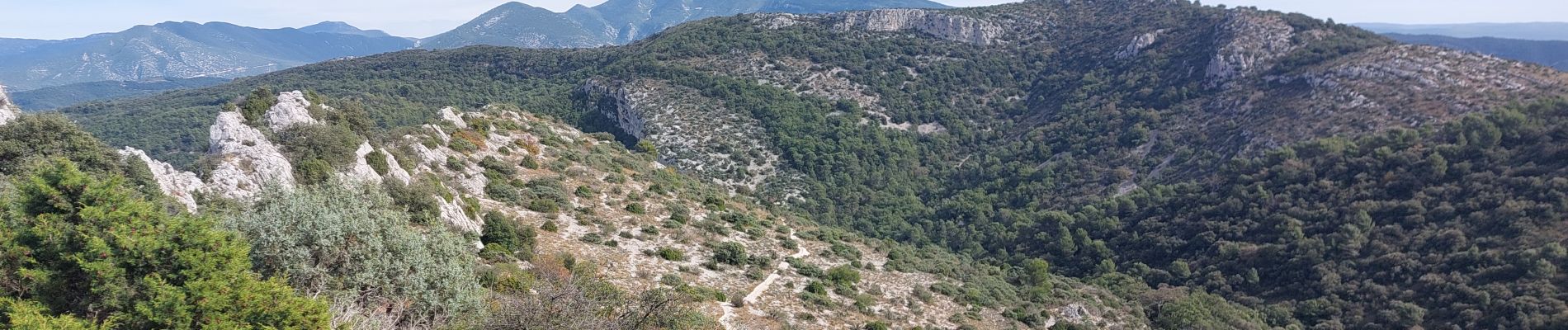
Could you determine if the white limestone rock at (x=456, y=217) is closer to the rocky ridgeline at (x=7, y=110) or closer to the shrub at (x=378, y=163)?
the shrub at (x=378, y=163)

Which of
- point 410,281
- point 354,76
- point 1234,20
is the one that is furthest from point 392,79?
point 1234,20

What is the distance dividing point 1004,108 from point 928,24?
25.6m

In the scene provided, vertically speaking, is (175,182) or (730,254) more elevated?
(175,182)

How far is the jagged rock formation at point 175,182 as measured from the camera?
16.5 metres

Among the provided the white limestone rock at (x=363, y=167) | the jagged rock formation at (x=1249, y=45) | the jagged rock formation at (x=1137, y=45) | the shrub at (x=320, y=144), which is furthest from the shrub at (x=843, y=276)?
the jagged rock formation at (x=1137, y=45)

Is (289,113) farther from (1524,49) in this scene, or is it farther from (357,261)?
(1524,49)

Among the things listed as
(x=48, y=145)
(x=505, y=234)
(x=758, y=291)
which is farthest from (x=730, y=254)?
(x=48, y=145)

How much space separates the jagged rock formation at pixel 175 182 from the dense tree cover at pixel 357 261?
4.57 meters

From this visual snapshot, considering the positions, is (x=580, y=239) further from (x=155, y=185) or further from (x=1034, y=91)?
(x=1034, y=91)

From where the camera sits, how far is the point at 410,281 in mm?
12719

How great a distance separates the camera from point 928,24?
105 m

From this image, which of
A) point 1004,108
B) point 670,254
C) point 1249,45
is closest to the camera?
point 670,254

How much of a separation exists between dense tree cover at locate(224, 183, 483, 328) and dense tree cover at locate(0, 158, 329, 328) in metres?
1.61

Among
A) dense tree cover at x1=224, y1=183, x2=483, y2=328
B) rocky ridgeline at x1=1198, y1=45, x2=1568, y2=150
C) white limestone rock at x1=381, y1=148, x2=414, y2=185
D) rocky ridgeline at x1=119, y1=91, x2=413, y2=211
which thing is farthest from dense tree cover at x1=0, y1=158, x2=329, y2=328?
rocky ridgeline at x1=1198, y1=45, x2=1568, y2=150
